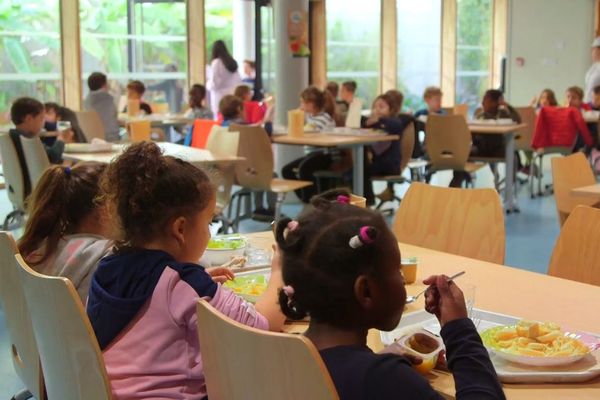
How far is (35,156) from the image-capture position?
5059 mm

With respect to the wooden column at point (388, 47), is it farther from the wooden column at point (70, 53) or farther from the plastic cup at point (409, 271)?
the plastic cup at point (409, 271)

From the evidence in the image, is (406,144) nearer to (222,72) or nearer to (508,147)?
(508,147)

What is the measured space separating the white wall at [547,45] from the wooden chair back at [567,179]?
909cm

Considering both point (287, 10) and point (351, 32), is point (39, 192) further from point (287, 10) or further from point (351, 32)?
point (351, 32)

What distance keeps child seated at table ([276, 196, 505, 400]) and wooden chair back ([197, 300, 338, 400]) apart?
15cm

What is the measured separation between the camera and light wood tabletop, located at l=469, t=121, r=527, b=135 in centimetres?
702

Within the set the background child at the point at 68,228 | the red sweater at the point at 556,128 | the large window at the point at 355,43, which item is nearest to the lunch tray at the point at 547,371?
the background child at the point at 68,228

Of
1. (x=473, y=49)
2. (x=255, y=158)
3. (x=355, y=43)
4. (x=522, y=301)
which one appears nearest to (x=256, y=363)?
(x=522, y=301)

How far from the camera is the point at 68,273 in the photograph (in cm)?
220

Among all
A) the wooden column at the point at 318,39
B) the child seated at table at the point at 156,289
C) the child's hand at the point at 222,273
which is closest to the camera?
the child seated at table at the point at 156,289

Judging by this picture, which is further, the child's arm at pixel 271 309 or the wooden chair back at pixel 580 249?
the wooden chair back at pixel 580 249

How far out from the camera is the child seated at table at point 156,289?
5.71 ft

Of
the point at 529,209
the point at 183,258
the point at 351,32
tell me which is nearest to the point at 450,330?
the point at 183,258

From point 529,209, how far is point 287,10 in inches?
107
